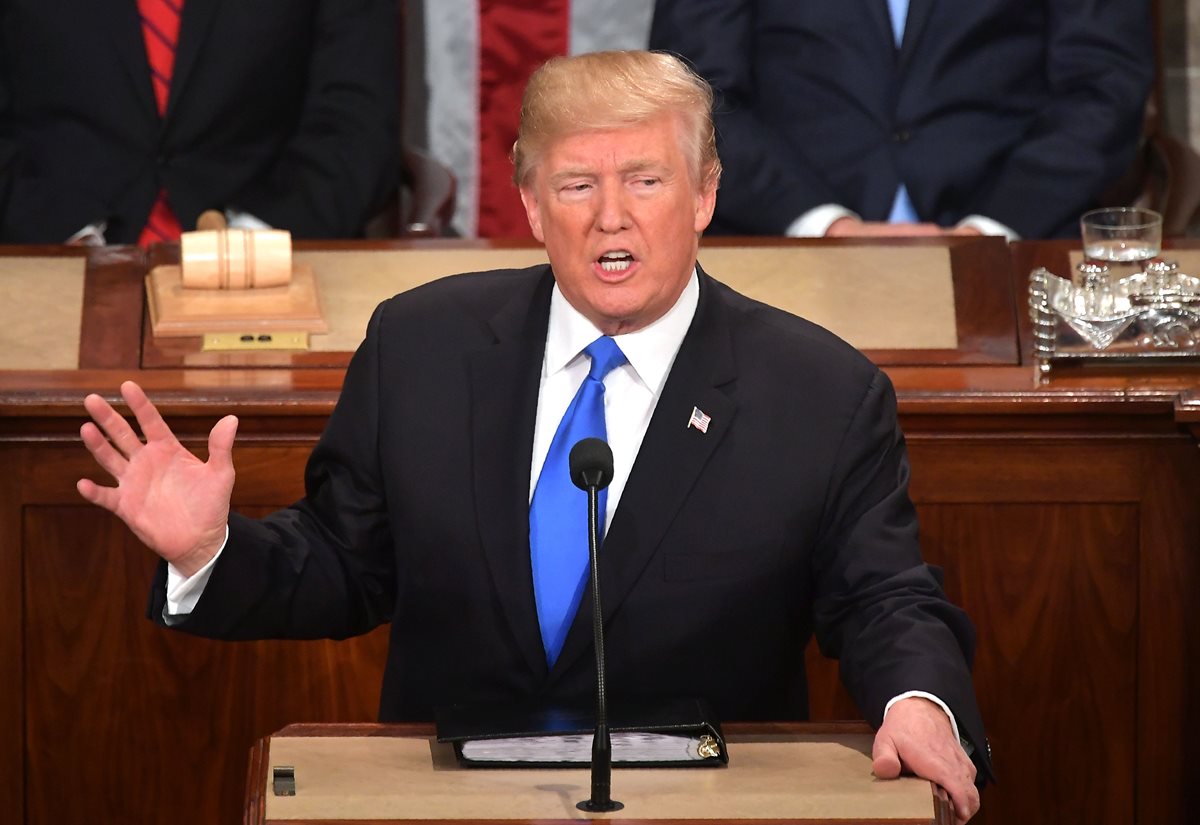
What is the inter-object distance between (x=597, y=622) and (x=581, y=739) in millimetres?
129

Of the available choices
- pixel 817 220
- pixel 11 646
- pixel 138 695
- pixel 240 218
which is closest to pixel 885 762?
pixel 138 695

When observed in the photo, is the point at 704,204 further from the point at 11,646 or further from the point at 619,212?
the point at 11,646

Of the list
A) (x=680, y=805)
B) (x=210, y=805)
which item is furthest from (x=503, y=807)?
(x=210, y=805)

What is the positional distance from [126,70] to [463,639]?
82.9 inches

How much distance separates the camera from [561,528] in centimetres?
197

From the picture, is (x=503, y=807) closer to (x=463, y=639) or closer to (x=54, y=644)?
(x=463, y=639)

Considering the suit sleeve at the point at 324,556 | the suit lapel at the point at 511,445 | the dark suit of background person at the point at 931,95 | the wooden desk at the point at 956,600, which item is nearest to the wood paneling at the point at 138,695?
the wooden desk at the point at 956,600

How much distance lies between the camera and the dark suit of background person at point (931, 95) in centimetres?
372

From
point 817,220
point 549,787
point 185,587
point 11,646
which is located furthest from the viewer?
point 817,220

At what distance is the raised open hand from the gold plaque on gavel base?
1.15 m

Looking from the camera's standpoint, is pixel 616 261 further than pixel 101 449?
Yes

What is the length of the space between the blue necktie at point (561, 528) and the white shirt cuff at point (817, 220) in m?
1.68

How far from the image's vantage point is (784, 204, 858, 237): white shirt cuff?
359cm

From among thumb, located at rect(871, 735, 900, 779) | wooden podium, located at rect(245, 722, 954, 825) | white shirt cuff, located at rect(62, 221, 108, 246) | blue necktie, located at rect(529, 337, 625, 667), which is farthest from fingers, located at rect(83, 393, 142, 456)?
white shirt cuff, located at rect(62, 221, 108, 246)
